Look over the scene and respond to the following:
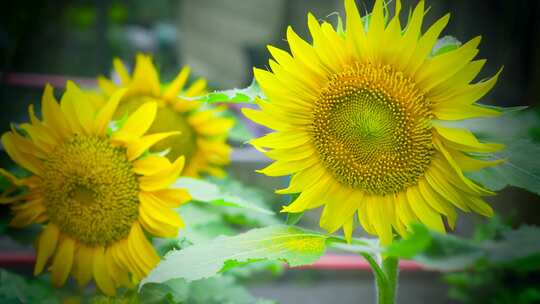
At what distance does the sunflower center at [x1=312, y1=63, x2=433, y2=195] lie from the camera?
39 cm

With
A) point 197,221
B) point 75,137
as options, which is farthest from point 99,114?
point 197,221

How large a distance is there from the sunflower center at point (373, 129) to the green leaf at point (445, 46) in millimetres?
29

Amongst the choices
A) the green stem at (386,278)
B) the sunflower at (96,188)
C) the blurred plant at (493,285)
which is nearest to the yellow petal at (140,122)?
the sunflower at (96,188)

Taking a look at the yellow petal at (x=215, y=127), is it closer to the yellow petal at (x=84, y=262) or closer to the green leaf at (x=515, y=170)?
the yellow petal at (x=84, y=262)

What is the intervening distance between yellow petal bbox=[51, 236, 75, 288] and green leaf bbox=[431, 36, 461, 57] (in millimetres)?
344

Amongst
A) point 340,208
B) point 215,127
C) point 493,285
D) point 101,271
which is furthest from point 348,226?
point 493,285

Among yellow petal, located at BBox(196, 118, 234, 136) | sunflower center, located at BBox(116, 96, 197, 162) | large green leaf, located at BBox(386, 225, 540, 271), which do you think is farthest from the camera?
yellow petal, located at BBox(196, 118, 234, 136)

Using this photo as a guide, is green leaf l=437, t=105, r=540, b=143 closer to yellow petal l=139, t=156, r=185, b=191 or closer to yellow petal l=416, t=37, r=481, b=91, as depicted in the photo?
yellow petal l=416, t=37, r=481, b=91

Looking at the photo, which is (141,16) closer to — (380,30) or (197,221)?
(197,221)

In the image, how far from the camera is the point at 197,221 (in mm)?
550

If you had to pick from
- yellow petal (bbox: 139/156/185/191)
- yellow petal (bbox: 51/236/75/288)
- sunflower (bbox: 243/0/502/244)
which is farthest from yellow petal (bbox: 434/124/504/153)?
yellow petal (bbox: 51/236/75/288)

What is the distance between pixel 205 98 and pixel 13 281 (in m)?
0.28

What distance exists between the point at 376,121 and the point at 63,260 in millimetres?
301

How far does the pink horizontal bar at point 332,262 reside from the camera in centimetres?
69
